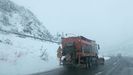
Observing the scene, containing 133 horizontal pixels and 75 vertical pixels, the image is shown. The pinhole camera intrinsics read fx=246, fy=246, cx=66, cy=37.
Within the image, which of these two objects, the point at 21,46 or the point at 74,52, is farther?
the point at 21,46

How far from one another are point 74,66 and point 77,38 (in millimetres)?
3123

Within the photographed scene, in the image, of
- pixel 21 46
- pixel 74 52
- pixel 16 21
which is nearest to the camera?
pixel 74 52

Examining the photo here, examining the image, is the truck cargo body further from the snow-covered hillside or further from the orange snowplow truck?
the snow-covered hillside

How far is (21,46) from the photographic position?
119ft

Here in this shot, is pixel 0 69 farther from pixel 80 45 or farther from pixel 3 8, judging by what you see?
pixel 3 8

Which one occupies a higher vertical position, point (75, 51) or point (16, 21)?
point (16, 21)

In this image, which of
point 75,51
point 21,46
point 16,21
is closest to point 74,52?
point 75,51

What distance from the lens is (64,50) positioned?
2672cm

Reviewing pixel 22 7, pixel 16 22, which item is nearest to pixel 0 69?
pixel 16 22

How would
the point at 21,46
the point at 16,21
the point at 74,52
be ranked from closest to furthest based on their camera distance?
the point at 74,52
the point at 21,46
the point at 16,21

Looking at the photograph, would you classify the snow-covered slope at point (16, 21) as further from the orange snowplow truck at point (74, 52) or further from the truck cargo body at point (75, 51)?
the truck cargo body at point (75, 51)

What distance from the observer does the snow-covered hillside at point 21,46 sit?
24.3m

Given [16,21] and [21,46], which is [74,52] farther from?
[16,21]

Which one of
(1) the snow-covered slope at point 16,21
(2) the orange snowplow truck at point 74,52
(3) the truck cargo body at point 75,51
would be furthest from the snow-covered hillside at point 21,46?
(3) the truck cargo body at point 75,51
